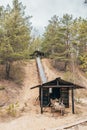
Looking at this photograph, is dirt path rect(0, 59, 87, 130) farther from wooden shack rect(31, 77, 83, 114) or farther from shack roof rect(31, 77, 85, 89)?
shack roof rect(31, 77, 85, 89)

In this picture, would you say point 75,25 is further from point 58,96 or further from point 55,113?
point 55,113

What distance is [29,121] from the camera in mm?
19625

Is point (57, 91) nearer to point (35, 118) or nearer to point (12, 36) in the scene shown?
point (35, 118)

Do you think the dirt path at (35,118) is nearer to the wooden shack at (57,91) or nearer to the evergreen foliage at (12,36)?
the wooden shack at (57,91)

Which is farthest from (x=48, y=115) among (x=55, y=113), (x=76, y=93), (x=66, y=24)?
(x=66, y=24)

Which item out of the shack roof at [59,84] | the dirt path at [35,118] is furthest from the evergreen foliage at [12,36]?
the shack roof at [59,84]

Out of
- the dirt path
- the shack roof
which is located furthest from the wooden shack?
the dirt path

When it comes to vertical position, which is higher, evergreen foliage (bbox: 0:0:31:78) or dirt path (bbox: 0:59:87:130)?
evergreen foliage (bbox: 0:0:31:78)

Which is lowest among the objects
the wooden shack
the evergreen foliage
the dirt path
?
the dirt path

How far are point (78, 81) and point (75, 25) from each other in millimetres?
11028

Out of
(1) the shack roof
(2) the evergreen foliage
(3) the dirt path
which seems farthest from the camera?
(2) the evergreen foliage

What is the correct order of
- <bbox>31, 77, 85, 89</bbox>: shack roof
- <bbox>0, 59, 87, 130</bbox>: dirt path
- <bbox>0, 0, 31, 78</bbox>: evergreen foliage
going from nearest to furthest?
<bbox>0, 59, 87, 130</bbox>: dirt path → <bbox>31, 77, 85, 89</bbox>: shack roof → <bbox>0, 0, 31, 78</bbox>: evergreen foliage

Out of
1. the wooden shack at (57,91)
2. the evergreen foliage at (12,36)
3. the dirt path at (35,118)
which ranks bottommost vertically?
the dirt path at (35,118)

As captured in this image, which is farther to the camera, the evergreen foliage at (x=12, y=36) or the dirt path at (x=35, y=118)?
the evergreen foliage at (x=12, y=36)
